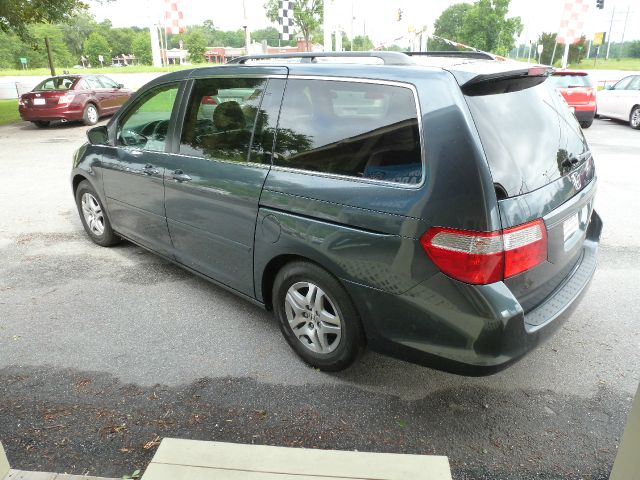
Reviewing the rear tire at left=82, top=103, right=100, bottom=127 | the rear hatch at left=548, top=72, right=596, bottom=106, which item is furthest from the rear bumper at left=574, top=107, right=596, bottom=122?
the rear tire at left=82, top=103, right=100, bottom=127

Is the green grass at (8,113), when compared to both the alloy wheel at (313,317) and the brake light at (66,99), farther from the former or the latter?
the alloy wheel at (313,317)

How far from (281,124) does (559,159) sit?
5.08ft

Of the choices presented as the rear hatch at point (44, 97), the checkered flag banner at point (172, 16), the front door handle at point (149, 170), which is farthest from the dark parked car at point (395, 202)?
the checkered flag banner at point (172, 16)

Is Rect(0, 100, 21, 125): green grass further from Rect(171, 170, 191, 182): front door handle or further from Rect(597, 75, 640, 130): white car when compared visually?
Rect(597, 75, 640, 130): white car

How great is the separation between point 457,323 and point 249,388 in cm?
126

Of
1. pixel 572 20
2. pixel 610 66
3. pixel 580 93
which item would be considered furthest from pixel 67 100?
pixel 610 66

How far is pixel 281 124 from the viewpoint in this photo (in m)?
2.87

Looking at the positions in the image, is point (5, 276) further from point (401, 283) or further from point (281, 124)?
point (401, 283)

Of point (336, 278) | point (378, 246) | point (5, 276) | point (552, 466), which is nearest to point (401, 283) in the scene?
point (378, 246)

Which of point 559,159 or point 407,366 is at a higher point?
point 559,159

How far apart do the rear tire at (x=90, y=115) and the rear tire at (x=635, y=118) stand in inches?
617

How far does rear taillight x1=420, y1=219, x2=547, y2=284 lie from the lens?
207cm

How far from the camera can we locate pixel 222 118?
3.25 meters

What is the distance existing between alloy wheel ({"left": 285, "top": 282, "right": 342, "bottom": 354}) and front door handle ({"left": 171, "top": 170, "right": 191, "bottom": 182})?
3.78 ft
